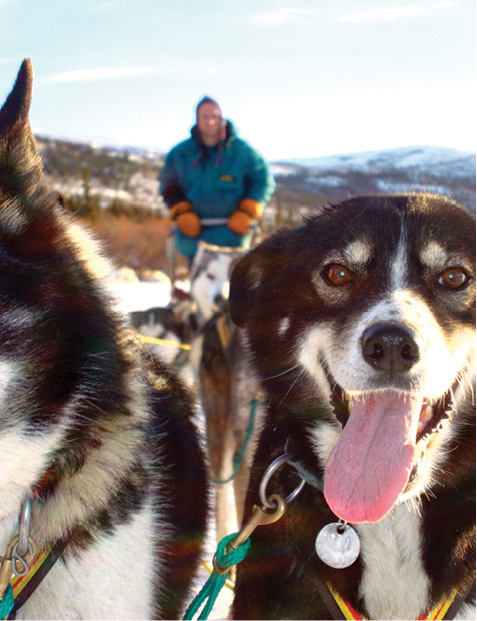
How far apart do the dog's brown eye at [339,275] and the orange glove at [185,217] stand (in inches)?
116

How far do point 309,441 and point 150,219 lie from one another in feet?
→ 120

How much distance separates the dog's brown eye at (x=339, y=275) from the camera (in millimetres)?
1722

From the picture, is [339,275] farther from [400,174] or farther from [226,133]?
[226,133]

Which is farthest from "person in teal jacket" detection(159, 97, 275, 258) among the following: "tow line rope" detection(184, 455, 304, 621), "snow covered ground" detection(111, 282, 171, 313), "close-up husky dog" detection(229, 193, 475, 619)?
"tow line rope" detection(184, 455, 304, 621)

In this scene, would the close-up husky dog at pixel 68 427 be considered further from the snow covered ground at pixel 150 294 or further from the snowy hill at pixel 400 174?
the snow covered ground at pixel 150 294

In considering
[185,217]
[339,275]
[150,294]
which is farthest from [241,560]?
[150,294]

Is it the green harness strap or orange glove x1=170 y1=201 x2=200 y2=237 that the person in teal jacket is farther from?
the green harness strap

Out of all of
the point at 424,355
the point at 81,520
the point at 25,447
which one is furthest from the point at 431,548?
the point at 25,447

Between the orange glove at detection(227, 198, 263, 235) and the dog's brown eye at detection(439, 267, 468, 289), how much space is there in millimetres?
2928

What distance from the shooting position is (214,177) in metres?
4.49

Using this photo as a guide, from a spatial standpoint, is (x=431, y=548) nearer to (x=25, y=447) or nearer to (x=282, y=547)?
(x=282, y=547)

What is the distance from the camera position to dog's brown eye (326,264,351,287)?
172 centimetres

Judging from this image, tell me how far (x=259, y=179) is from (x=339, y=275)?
9.68 ft

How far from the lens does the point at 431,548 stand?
154cm
